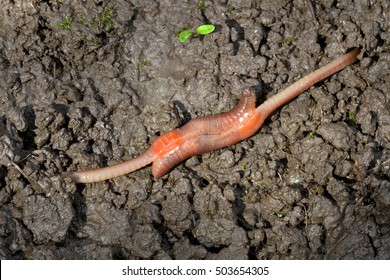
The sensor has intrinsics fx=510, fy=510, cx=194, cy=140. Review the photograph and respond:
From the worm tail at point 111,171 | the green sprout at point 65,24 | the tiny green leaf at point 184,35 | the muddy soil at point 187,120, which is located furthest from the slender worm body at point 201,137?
the green sprout at point 65,24

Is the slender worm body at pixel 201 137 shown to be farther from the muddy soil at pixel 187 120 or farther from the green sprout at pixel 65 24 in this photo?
the green sprout at pixel 65 24

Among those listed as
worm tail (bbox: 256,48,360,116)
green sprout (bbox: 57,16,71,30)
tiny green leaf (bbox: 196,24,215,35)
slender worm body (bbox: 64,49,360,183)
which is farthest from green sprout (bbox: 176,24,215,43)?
green sprout (bbox: 57,16,71,30)

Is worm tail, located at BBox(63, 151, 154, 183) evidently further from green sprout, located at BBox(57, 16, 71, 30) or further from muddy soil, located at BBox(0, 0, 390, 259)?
green sprout, located at BBox(57, 16, 71, 30)

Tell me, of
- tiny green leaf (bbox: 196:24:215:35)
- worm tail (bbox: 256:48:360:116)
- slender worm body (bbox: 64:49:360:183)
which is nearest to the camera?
slender worm body (bbox: 64:49:360:183)

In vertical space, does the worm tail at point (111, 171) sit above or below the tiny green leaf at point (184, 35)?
below

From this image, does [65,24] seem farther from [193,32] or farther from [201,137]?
[201,137]

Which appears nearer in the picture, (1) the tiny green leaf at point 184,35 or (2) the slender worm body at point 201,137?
(2) the slender worm body at point 201,137

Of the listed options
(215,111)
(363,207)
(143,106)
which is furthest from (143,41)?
(363,207)
